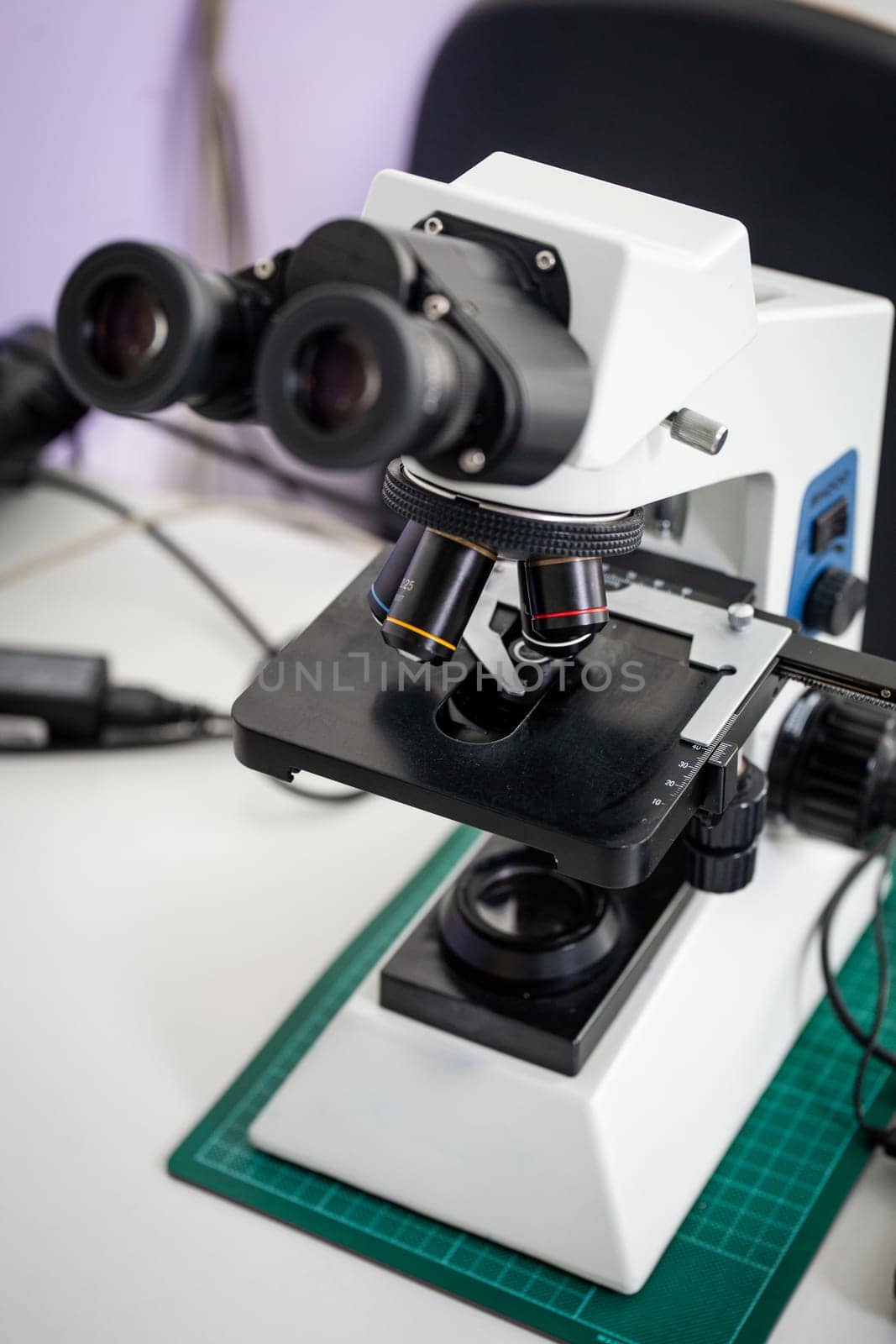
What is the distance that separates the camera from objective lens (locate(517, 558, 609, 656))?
70 cm

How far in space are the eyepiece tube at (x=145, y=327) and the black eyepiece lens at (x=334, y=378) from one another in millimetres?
62

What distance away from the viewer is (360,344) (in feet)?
1.74

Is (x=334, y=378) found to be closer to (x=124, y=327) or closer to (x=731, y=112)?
(x=124, y=327)

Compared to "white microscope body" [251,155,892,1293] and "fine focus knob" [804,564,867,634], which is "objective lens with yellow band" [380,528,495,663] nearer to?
"white microscope body" [251,155,892,1293]

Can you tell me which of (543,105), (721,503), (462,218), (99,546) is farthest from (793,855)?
(99,546)

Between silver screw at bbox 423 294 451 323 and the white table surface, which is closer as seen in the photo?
silver screw at bbox 423 294 451 323

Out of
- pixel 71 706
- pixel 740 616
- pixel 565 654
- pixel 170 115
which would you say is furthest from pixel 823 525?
pixel 170 115

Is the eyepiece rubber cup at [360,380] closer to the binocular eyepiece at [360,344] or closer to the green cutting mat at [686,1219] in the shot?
the binocular eyepiece at [360,344]

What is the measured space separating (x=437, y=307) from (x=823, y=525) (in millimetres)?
426

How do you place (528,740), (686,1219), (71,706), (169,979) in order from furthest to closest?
(71,706)
(169,979)
(686,1219)
(528,740)

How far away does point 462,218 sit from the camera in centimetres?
64

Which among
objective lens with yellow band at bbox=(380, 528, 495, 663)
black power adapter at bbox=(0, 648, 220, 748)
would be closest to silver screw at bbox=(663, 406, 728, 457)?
objective lens with yellow band at bbox=(380, 528, 495, 663)

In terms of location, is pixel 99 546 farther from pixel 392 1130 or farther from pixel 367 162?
pixel 392 1130

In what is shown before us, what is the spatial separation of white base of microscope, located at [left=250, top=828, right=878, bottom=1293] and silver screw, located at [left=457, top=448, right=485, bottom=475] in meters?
0.39
